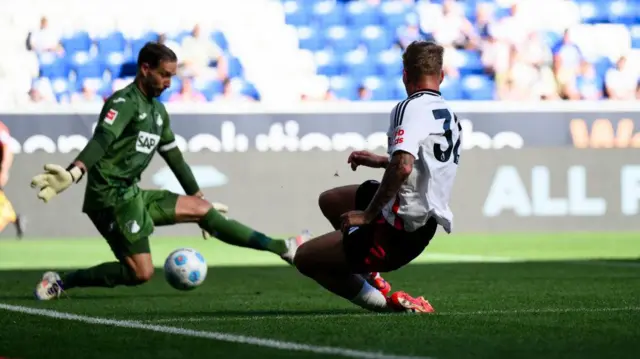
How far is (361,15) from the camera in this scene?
19.2 metres

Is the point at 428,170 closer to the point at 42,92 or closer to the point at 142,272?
the point at 142,272

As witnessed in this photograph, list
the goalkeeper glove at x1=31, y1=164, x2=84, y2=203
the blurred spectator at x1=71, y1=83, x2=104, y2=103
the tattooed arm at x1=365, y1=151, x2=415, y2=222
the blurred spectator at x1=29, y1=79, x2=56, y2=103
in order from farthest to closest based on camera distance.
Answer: the blurred spectator at x1=71, y1=83, x2=104, y2=103 < the blurred spectator at x1=29, y1=79, x2=56, y2=103 < the goalkeeper glove at x1=31, y1=164, x2=84, y2=203 < the tattooed arm at x1=365, y1=151, x2=415, y2=222

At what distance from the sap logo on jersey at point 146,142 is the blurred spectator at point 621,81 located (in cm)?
1181

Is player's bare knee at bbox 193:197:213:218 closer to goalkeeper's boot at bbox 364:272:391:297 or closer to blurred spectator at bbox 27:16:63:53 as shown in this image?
goalkeeper's boot at bbox 364:272:391:297

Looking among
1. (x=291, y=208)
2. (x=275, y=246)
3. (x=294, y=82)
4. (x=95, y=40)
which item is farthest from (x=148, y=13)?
(x=275, y=246)

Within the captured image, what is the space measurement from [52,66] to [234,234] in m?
10.1

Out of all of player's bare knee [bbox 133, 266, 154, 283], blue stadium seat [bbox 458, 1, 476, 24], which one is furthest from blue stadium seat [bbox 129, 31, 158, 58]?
player's bare knee [bbox 133, 266, 154, 283]

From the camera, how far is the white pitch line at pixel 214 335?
5012mm

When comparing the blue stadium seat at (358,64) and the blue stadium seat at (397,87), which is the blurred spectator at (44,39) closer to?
the blue stadium seat at (358,64)

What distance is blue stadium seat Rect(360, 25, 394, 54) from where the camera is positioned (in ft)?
62.5

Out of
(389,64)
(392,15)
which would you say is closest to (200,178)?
(389,64)

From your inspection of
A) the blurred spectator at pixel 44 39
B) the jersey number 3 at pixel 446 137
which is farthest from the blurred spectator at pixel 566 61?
the jersey number 3 at pixel 446 137

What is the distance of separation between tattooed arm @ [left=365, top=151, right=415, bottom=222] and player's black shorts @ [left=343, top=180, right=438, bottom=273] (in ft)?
1.07

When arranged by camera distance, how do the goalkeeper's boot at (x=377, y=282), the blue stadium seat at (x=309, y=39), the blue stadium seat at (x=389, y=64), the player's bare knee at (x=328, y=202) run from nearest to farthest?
the player's bare knee at (x=328, y=202)
the goalkeeper's boot at (x=377, y=282)
the blue stadium seat at (x=389, y=64)
the blue stadium seat at (x=309, y=39)
